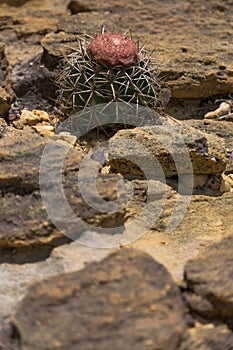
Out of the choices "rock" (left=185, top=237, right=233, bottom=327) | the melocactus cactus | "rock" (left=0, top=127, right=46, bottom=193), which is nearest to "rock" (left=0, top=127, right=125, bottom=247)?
"rock" (left=0, top=127, right=46, bottom=193)

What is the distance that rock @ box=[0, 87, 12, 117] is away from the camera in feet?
12.9

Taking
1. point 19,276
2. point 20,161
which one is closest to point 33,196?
point 20,161

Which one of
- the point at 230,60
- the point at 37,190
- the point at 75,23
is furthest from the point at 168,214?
the point at 75,23

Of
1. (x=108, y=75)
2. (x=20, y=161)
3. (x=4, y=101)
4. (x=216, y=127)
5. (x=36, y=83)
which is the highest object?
(x=108, y=75)

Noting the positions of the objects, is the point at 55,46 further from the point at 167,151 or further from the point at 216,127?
the point at 167,151

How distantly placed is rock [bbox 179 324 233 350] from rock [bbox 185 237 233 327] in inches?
2.5

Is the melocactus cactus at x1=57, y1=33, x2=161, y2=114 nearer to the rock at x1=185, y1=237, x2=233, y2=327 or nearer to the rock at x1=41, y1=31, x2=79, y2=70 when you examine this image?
the rock at x1=41, y1=31, x2=79, y2=70

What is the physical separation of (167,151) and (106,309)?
4.13ft

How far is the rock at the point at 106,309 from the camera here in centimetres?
236

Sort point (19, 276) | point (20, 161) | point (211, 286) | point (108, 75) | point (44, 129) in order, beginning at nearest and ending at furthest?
point (211, 286) → point (19, 276) → point (20, 161) → point (108, 75) → point (44, 129)

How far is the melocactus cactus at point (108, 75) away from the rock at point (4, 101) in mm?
375

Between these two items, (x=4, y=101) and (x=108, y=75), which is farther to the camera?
(x=4, y=101)

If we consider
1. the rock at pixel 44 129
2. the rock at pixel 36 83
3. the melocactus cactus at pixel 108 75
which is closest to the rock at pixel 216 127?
the melocactus cactus at pixel 108 75

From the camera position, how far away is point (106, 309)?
243 centimetres
